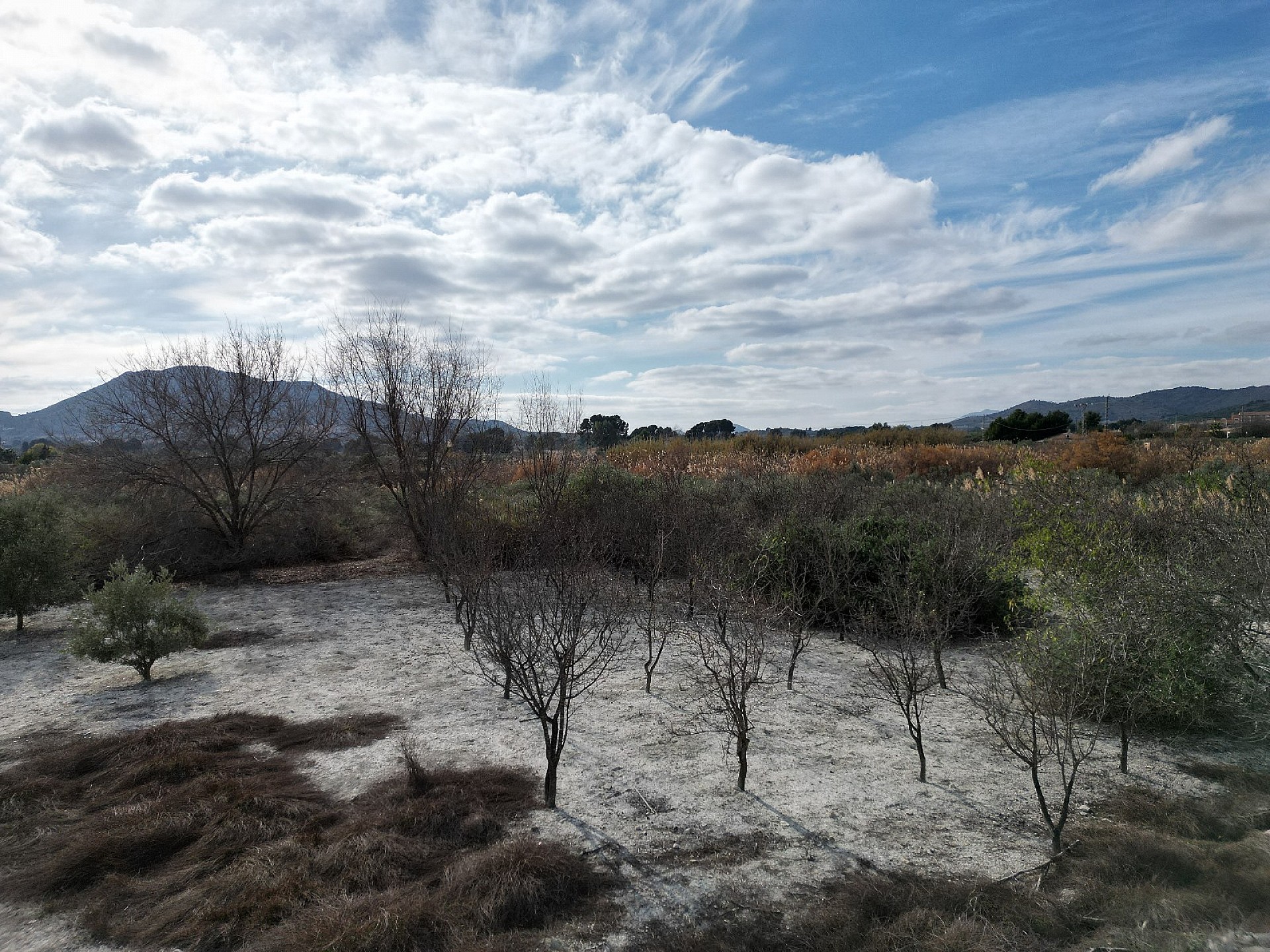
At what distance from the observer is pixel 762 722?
6398mm

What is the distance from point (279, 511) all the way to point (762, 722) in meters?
12.3

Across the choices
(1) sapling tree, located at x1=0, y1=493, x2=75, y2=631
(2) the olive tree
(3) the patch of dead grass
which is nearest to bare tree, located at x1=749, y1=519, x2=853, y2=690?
(2) the olive tree

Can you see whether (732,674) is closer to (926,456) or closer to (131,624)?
(131,624)

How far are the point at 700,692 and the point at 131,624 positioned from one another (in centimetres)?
615

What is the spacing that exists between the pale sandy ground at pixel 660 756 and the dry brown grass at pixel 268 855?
29 centimetres

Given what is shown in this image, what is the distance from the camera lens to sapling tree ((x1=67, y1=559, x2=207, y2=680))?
A: 25.0 feet

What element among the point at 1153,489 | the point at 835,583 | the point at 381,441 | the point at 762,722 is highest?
the point at 381,441

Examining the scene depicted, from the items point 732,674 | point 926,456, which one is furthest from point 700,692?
point 926,456

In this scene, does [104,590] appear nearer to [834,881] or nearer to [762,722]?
[762,722]

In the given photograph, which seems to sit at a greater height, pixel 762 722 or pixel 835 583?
pixel 835 583

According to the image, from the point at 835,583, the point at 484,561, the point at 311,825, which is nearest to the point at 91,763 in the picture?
the point at 311,825

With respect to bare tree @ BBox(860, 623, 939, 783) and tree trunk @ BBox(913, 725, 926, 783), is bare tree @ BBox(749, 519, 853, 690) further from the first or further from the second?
tree trunk @ BBox(913, 725, 926, 783)

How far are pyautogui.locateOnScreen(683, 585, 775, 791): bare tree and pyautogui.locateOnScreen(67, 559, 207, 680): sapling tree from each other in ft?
18.9

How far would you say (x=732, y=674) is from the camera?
5.09 metres
